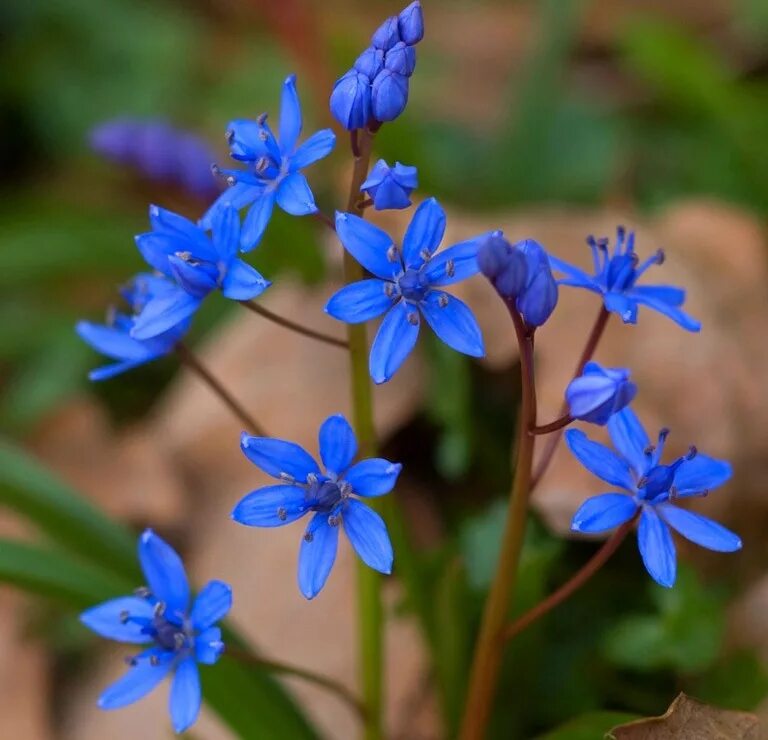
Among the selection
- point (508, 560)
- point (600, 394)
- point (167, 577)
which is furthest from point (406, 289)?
point (167, 577)

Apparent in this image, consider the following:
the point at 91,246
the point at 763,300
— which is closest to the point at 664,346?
the point at 763,300

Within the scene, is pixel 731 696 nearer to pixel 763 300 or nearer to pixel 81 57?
pixel 763 300

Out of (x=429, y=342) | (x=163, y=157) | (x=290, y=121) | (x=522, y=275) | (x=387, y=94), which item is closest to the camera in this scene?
(x=522, y=275)

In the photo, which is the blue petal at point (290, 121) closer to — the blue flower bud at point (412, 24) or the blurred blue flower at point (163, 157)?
the blue flower bud at point (412, 24)

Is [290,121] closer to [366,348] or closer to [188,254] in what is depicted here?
[188,254]

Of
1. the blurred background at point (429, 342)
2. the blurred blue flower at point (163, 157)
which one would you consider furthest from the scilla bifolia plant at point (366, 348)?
the blurred blue flower at point (163, 157)
